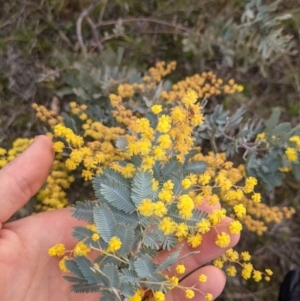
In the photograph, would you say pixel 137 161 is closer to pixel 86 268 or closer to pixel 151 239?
pixel 151 239

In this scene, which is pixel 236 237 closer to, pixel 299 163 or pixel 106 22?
pixel 299 163

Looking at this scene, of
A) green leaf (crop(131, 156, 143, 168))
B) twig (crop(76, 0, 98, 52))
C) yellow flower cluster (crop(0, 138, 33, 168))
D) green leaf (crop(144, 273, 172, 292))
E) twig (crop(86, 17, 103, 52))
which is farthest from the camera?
twig (crop(86, 17, 103, 52))

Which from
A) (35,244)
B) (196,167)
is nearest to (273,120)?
(196,167)

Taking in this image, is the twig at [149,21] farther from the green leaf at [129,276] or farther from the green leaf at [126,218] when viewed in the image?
the green leaf at [129,276]

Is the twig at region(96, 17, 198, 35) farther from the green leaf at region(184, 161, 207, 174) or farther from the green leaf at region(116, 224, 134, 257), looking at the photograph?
the green leaf at region(116, 224, 134, 257)

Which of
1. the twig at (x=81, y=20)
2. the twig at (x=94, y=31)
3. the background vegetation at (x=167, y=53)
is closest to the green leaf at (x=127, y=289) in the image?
the background vegetation at (x=167, y=53)

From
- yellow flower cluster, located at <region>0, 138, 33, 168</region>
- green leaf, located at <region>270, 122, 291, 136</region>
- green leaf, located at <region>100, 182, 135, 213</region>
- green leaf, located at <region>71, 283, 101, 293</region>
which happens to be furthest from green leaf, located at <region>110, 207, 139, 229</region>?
green leaf, located at <region>270, 122, 291, 136</region>
